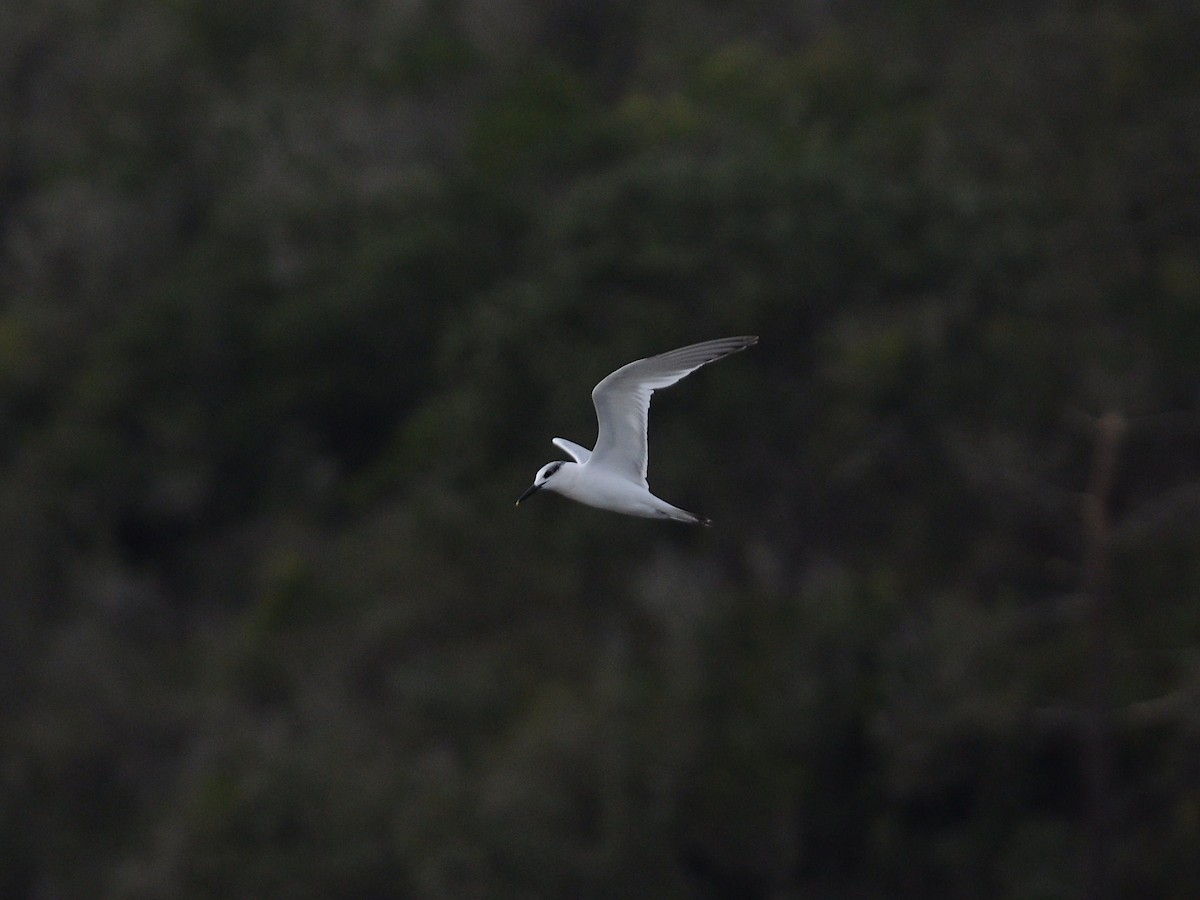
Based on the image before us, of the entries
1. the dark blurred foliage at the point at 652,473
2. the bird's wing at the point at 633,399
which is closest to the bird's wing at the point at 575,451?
the bird's wing at the point at 633,399

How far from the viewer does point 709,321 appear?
23297 mm

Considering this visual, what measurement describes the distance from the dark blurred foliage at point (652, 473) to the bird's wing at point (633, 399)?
6.96m

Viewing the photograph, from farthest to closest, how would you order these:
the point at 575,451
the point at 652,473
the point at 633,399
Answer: the point at 652,473 → the point at 575,451 → the point at 633,399

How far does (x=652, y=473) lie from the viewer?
21891 mm

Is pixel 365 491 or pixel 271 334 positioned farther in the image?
pixel 271 334

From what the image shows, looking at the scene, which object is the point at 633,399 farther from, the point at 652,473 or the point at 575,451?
the point at 652,473

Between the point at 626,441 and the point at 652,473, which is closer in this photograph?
the point at 626,441

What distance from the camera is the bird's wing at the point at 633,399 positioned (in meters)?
9.97

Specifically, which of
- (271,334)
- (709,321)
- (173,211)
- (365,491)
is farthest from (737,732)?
(173,211)

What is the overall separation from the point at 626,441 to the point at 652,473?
38.2ft

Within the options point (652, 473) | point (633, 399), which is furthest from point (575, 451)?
point (652, 473)

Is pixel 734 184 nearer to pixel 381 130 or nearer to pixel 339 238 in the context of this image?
pixel 339 238

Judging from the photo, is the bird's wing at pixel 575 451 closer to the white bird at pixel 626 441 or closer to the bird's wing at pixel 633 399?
the white bird at pixel 626 441

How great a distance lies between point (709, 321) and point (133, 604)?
9.79m
